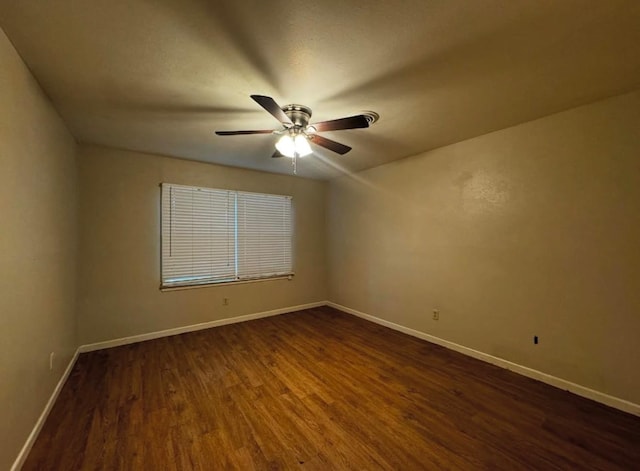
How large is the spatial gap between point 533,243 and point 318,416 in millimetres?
2526

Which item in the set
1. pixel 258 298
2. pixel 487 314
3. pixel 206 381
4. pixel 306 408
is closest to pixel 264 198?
pixel 258 298

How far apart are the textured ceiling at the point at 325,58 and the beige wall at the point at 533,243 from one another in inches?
14.3

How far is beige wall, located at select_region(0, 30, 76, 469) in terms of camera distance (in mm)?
1498

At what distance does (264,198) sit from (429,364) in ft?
11.0

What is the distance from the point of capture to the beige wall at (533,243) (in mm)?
2152

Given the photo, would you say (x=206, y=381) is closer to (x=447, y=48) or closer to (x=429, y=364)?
(x=429, y=364)

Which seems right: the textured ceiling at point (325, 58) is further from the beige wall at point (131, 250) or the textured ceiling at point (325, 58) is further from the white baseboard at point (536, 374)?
the white baseboard at point (536, 374)

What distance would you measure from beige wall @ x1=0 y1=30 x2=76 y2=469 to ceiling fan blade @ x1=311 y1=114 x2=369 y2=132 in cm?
187

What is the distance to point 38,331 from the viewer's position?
1956 millimetres

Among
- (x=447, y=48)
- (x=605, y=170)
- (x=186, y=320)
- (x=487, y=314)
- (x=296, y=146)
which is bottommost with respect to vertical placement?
(x=186, y=320)

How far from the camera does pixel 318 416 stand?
204cm

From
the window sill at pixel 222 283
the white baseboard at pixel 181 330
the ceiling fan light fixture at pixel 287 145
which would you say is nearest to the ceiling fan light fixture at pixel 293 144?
the ceiling fan light fixture at pixel 287 145

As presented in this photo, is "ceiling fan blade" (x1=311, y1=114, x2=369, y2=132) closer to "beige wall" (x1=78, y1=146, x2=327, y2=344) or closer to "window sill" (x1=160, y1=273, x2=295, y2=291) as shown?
"beige wall" (x1=78, y1=146, x2=327, y2=344)

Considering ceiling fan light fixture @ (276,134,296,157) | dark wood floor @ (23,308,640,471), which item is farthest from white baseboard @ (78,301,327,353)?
ceiling fan light fixture @ (276,134,296,157)
